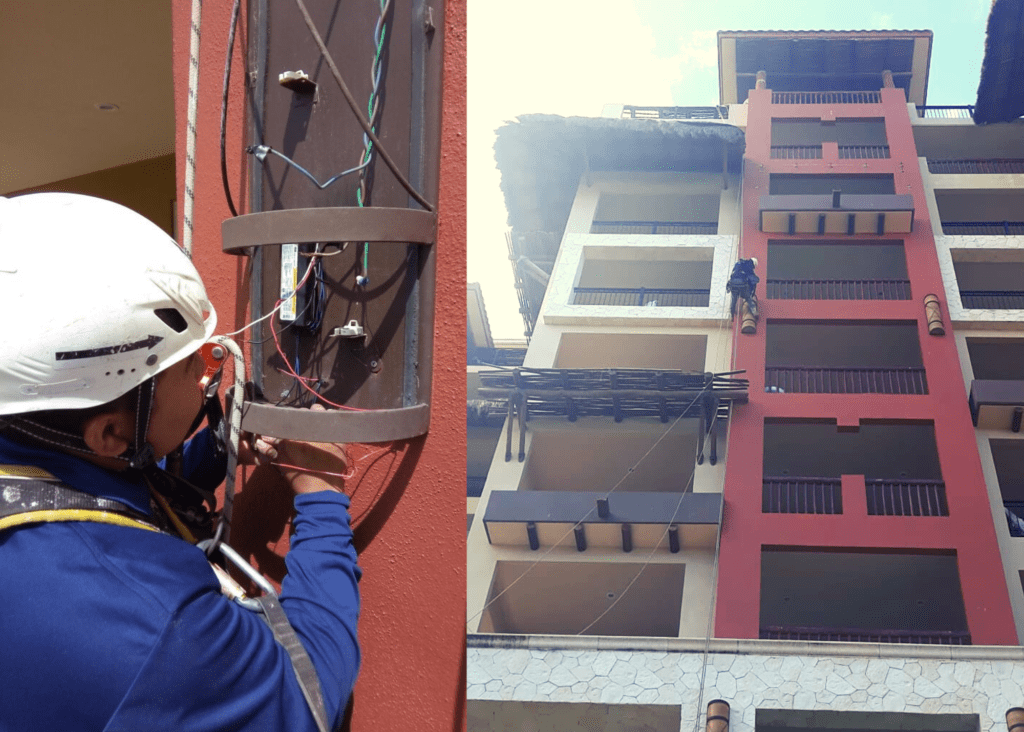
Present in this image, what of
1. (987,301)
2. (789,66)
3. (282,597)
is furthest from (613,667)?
(789,66)

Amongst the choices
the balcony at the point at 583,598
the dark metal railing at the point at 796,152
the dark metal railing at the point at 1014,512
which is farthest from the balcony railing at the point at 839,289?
the balcony at the point at 583,598

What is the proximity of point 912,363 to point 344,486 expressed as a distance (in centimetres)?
83

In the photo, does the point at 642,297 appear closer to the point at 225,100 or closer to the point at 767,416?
the point at 767,416

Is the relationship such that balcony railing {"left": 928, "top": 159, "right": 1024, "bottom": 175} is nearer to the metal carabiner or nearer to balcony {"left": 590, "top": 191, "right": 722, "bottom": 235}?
balcony {"left": 590, "top": 191, "right": 722, "bottom": 235}

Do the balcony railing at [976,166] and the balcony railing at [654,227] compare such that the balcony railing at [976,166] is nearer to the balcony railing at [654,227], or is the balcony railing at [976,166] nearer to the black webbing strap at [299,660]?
the balcony railing at [654,227]

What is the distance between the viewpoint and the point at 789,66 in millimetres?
1325

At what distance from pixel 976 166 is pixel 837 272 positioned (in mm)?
249

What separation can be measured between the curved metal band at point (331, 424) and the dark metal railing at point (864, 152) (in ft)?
2.54

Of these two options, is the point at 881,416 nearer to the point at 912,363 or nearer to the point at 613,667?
the point at 912,363

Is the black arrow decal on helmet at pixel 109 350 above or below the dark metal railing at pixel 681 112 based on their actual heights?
below

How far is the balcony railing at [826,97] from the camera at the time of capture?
133 centimetres

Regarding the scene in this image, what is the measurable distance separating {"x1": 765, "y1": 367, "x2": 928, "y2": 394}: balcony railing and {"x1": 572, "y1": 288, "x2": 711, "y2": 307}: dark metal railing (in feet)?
0.52

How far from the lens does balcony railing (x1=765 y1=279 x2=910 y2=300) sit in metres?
1.25

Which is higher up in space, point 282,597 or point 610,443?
point 610,443
